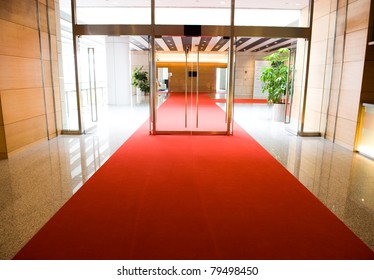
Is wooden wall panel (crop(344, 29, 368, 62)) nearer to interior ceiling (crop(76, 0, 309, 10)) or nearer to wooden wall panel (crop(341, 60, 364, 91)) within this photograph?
wooden wall panel (crop(341, 60, 364, 91))

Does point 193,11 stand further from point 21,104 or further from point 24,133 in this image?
point 24,133

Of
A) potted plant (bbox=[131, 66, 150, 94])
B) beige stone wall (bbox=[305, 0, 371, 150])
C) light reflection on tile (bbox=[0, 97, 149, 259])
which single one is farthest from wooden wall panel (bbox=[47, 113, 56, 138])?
potted plant (bbox=[131, 66, 150, 94])

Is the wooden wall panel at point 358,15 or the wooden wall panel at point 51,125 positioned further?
the wooden wall panel at point 51,125

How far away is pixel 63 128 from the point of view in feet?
27.4

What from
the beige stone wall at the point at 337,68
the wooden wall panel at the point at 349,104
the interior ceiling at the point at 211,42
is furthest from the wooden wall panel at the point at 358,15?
the interior ceiling at the point at 211,42

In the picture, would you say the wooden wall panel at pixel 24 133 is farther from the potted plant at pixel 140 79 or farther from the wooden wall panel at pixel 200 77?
the wooden wall panel at pixel 200 77

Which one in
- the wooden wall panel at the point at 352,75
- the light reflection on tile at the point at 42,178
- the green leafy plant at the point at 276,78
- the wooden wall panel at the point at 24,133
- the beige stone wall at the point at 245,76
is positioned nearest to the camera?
the light reflection on tile at the point at 42,178

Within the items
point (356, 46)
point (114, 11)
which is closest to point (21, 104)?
point (114, 11)

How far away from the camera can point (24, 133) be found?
6.51 m

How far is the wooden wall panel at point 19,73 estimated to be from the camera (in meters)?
5.84

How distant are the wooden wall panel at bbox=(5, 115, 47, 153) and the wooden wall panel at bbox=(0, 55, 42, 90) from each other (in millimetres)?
772

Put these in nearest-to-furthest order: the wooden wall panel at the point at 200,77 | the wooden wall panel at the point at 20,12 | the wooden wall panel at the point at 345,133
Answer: the wooden wall panel at the point at 20,12
the wooden wall panel at the point at 345,133
the wooden wall panel at the point at 200,77

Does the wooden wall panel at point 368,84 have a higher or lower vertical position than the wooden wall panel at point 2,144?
higher

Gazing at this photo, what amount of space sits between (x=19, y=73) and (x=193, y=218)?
5.10 m
